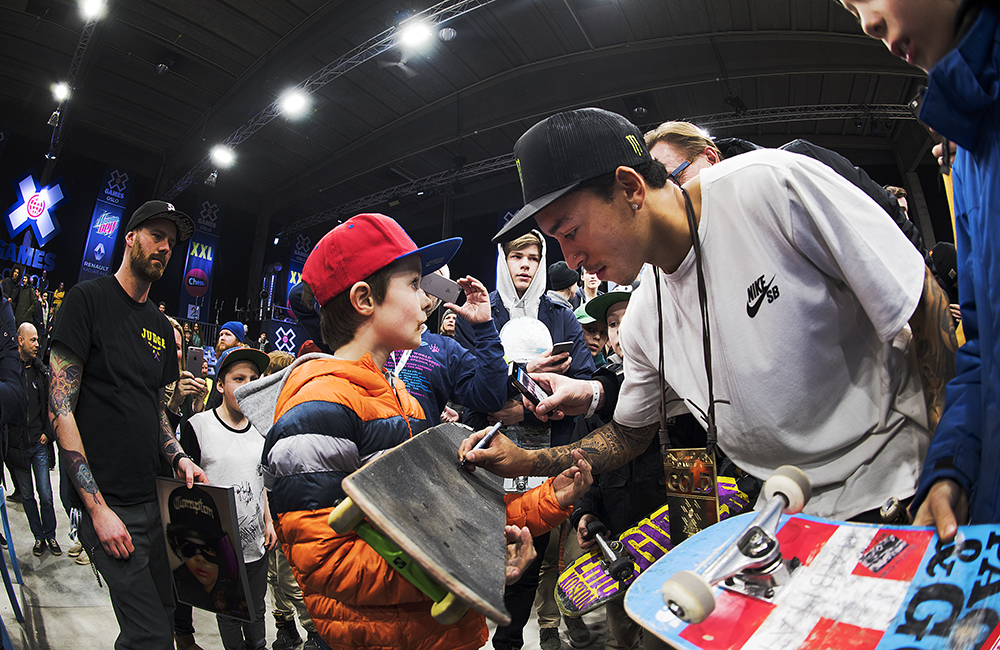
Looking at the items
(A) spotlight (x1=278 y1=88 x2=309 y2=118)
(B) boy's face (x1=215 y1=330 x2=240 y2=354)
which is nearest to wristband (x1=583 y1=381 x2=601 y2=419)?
(B) boy's face (x1=215 y1=330 x2=240 y2=354)

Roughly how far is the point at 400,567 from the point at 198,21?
1199 cm

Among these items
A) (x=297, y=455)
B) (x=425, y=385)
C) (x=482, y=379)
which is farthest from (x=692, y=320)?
(x=425, y=385)

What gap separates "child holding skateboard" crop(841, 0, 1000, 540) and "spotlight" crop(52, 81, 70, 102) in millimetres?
15410

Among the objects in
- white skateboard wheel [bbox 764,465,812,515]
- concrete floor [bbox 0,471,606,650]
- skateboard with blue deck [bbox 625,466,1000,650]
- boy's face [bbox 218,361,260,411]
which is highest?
boy's face [bbox 218,361,260,411]

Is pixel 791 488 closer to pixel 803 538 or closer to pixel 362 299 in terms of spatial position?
pixel 803 538

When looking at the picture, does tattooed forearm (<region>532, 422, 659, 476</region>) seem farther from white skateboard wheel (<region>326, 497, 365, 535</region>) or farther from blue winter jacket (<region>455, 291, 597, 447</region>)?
blue winter jacket (<region>455, 291, 597, 447</region>)

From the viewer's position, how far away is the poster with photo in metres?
2.31

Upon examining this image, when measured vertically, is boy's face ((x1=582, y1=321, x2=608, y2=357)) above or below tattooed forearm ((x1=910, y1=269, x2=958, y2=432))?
above

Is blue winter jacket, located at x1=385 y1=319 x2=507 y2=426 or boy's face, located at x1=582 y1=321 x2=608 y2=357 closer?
blue winter jacket, located at x1=385 y1=319 x2=507 y2=426

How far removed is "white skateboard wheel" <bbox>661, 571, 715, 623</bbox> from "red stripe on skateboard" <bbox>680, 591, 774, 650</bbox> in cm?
7

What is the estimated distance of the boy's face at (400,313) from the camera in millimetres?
1670

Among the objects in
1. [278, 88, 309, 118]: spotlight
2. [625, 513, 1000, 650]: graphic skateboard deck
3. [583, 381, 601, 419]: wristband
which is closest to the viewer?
[625, 513, 1000, 650]: graphic skateboard deck

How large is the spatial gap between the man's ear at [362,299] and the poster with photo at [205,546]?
4.09 feet

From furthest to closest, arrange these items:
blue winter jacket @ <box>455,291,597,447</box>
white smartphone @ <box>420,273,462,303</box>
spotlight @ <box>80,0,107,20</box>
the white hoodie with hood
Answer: spotlight @ <box>80,0,107,20</box>, the white hoodie with hood, blue winter jacket @ <box>455,291,597,447</box>, white smartphone @ <box>420,273,462,303</box>
